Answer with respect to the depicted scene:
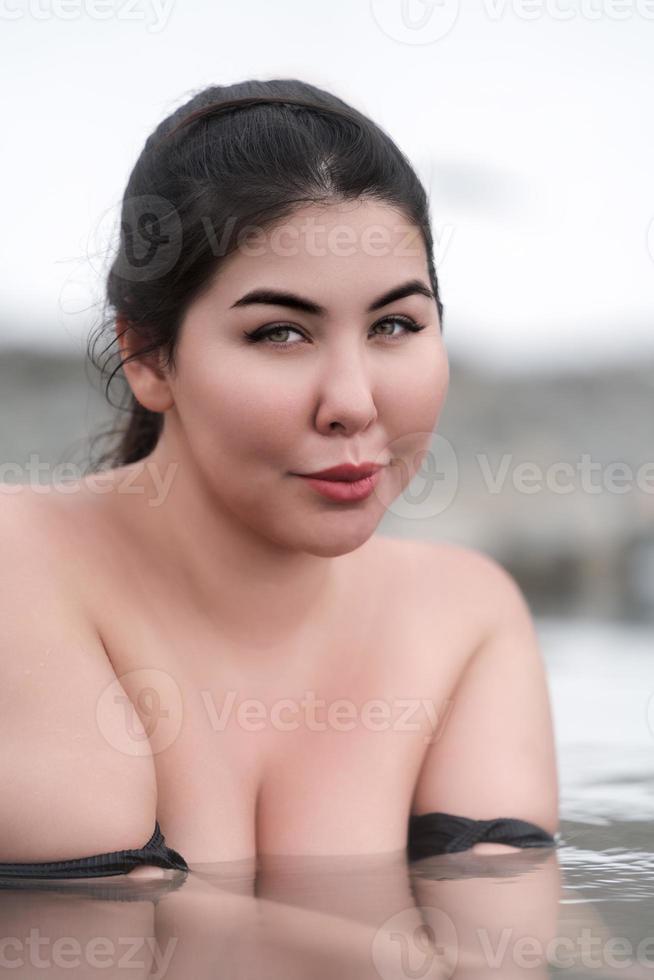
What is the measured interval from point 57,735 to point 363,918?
584 millimetres

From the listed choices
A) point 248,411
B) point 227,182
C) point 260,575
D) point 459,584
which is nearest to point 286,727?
point 260,575

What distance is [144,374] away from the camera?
2695 mm

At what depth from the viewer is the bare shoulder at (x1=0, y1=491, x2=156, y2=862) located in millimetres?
2326

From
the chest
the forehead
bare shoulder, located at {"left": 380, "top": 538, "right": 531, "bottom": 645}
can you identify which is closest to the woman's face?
the forehead

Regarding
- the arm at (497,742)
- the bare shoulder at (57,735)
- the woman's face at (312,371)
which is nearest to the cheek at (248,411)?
the woman's face at (312,371)

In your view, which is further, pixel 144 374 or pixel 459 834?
pixel 459 834

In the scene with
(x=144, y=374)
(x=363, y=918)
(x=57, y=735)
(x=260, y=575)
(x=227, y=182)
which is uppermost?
(x=227, y=182)

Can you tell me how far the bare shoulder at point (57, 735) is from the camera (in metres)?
2.33

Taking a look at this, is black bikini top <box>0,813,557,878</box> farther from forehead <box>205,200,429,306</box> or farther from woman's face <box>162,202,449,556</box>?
forehead <box>205,200,429,306</box>

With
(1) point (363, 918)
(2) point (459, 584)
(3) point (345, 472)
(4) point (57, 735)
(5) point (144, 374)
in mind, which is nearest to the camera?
(1) point (363, 918)

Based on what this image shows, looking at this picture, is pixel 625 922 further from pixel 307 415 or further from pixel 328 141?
pixel 328 141

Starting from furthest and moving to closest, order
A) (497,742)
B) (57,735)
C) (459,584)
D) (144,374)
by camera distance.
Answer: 1. (459,584)
2. (497,742)
3. (144,374)
4. (57,735)

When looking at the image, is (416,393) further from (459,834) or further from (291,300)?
(459,834)

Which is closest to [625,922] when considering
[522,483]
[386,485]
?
[386,485]
